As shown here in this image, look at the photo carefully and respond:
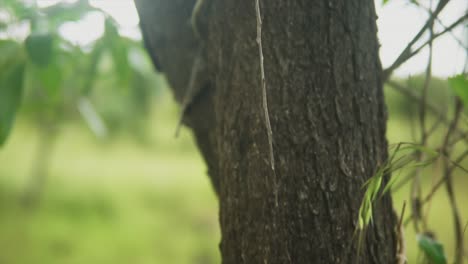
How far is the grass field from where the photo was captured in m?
1.39

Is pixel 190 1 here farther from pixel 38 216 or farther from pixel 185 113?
pixel 38 216

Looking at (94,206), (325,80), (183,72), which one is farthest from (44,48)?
(94,206)

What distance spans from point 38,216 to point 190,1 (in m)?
→ 1.35

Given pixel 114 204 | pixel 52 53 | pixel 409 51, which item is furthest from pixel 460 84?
pixel 114 204

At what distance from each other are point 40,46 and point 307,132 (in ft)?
0.81

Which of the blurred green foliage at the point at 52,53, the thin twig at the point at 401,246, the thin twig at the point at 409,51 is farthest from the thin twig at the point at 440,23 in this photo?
the blurred green foliage at the point at 52,53

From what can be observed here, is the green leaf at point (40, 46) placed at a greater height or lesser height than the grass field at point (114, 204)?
greater

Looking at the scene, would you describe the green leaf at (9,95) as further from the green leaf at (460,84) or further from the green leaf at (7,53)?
the green leaf at (460,84)

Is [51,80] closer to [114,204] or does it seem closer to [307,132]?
[307,132]

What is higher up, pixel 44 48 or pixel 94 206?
pixel 44 48

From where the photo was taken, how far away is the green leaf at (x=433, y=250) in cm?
32

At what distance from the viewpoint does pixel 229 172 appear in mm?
314

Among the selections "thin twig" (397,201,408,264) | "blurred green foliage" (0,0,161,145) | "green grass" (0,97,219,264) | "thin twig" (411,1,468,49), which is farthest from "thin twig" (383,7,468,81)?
"green grass" (0,97,219,264)

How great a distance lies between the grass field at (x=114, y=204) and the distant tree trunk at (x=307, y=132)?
37.5 inches
